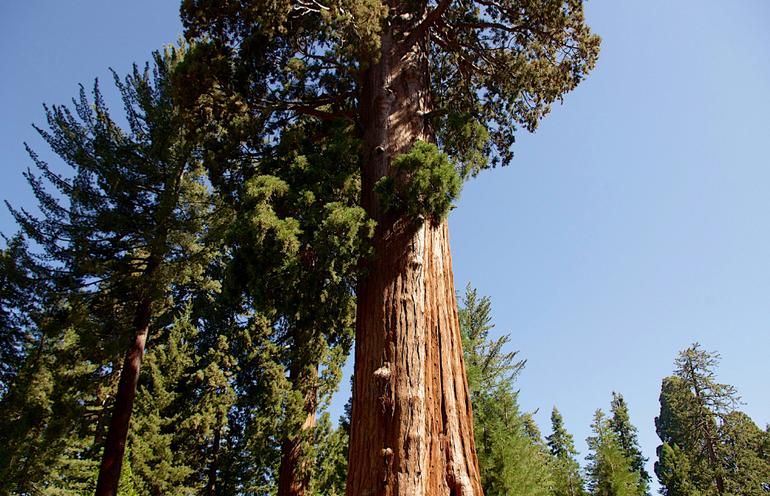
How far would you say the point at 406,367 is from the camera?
3.61 m

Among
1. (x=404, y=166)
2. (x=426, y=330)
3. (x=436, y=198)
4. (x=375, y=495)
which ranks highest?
(x=404, y=166)

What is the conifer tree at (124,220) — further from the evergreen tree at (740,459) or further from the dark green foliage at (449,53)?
the evergreen tree at (740,459)

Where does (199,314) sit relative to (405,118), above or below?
above

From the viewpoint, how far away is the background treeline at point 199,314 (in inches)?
207

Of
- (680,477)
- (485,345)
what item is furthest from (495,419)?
(680,477)

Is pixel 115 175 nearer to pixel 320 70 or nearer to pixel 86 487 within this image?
pixel 320 70

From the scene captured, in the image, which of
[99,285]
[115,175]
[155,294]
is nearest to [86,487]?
[99,285]

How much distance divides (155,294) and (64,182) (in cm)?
421

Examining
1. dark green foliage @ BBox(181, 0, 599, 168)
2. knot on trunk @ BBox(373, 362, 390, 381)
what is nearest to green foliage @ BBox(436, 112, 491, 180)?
dark green foliage @ BBox(181, 0, 599, 168)

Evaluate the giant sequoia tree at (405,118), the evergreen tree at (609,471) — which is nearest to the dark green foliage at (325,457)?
the giant sequoia tree at (405,118)

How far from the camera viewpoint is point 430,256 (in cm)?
430

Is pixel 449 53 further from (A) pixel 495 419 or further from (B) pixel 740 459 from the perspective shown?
(B) pixel 740 459

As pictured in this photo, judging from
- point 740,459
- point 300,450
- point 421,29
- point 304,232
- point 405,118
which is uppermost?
point 421,29

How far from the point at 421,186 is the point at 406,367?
1.73 metres
